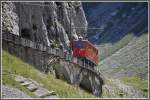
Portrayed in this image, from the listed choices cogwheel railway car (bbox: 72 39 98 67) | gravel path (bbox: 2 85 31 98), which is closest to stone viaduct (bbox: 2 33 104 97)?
cogwheel railway car (bbox: 72 39 98 67)

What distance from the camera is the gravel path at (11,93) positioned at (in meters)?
34.1

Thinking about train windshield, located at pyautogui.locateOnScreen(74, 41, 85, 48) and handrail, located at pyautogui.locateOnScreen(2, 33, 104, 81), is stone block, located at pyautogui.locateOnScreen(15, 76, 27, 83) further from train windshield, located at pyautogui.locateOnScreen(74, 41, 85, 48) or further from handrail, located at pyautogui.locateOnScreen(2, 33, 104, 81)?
train windshield, located at pyautogui.locateOnScreen(74, 41, 85, 48)

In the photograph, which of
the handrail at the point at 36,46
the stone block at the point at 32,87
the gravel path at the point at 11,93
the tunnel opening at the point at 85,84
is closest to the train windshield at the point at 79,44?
the handrail at the point at 36,46

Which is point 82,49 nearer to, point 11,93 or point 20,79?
point 20,79

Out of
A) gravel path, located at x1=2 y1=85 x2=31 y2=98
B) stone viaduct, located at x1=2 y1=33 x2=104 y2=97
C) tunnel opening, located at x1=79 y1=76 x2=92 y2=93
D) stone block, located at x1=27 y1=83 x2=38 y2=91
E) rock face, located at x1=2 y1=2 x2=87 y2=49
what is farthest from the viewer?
tunnel opening, located at x1=79 y1=76 x2=92 y2=93

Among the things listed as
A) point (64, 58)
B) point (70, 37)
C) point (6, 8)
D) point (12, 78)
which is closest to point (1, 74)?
point (12, 78)

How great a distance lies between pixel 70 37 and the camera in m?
117

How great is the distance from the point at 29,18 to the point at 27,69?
39.8 m

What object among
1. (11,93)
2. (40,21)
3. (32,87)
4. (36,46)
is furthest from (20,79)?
(40,21)

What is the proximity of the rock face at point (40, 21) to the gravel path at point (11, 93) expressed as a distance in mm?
31518

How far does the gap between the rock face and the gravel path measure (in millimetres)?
31518

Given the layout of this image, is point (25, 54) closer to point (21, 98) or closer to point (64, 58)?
point (64, 58)

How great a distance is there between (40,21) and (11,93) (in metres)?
58.2

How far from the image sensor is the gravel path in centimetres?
3411
